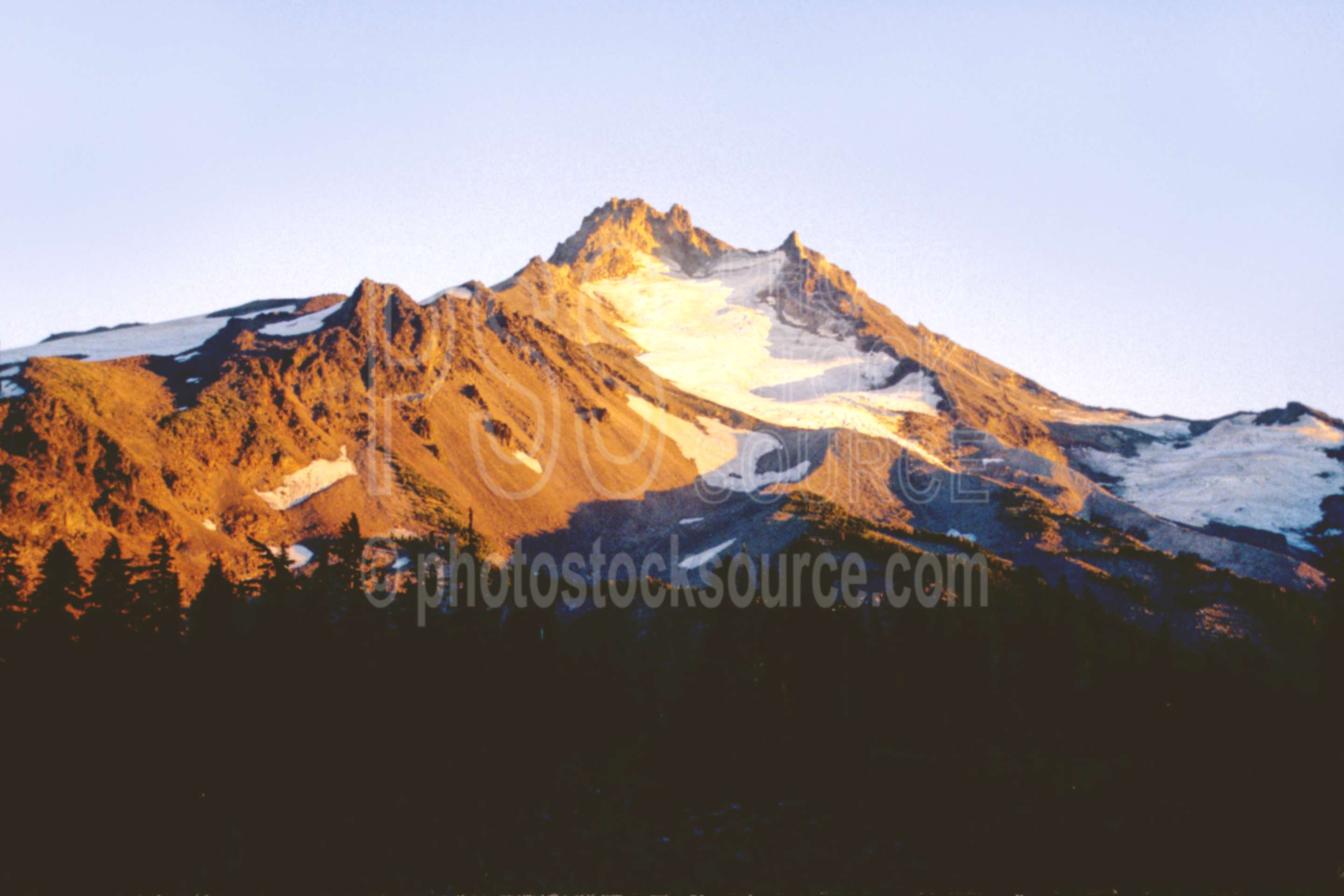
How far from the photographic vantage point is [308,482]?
429ft

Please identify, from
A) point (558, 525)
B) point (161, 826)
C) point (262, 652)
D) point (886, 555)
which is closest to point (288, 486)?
point (558, 525)

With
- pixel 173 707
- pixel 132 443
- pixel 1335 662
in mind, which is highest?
pixel 132 443

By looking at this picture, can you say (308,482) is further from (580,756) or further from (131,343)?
(580,756)

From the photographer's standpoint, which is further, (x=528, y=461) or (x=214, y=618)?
(x=528, y=461)

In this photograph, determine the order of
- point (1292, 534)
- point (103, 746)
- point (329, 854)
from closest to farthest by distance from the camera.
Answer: point (329, 854)
point (103, 746)
point (1292, 534)

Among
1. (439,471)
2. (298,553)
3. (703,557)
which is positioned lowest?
(703,557)

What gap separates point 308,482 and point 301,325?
192 ft

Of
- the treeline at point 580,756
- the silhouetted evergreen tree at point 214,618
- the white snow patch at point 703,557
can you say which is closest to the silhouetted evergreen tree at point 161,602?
the treeline at point 580,756

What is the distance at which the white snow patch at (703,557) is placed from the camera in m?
134

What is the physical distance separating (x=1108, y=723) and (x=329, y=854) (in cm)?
5436

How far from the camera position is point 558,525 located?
146875 mm

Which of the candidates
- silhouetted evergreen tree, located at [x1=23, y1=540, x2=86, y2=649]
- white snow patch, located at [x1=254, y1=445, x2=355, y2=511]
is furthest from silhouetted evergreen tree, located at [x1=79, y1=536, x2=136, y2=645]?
white snow patch, located at [x1=254, y1=445, x2=355, y2=511]

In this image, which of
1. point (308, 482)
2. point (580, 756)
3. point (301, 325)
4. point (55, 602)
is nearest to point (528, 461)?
point (308, 482)

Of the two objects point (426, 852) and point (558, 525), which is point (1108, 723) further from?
point (558, 525)
